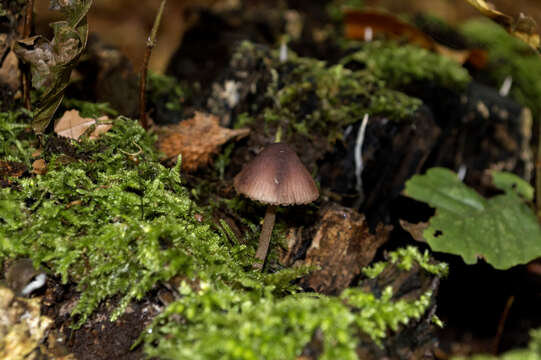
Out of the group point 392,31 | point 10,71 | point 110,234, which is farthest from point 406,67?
point 10,71

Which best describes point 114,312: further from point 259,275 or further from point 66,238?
point 259,275

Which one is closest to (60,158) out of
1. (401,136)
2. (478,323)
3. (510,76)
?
(401,136)

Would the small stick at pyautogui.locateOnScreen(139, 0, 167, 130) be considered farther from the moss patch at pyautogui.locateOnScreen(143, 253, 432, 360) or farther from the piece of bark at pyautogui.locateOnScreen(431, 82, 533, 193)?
the piece of bark at pyautogui.locateOnScreen(431, 82, 533, 193)

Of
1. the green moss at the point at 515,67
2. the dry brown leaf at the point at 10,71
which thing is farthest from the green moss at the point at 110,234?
the green moss at the point at 515,67

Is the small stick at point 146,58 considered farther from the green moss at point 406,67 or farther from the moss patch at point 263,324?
the green moss at point 406,67


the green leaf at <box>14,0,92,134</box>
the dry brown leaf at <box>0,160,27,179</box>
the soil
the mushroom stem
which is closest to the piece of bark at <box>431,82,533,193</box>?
the soil

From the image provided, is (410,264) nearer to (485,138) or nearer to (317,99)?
(317,99)
